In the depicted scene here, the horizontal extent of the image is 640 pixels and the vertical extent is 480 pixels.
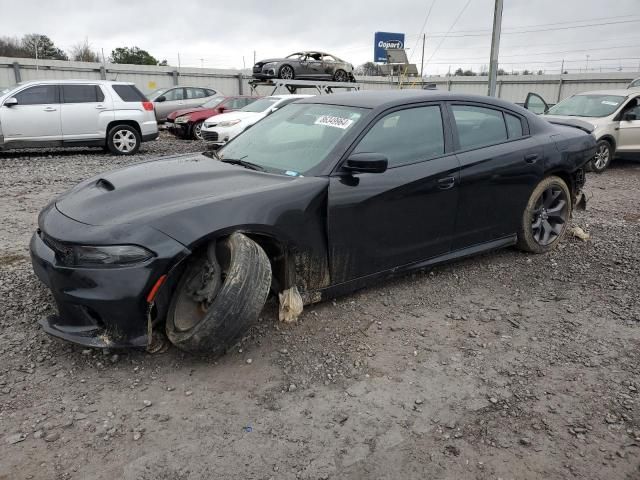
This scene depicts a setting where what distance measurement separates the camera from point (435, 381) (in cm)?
293

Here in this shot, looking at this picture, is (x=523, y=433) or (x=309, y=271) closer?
(x=523, y=433)

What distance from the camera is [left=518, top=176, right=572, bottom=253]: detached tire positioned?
4699mm

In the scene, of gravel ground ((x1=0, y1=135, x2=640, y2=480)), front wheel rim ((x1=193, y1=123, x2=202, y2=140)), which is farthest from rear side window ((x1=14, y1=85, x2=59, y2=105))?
gravel ground ((x1=0, y1=135, x2=640, y2=480))

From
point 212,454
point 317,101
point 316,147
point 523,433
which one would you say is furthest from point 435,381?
point 317,101

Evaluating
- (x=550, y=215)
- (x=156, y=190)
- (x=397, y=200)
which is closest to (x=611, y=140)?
→ (x=550, y=215)

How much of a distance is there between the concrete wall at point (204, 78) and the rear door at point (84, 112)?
45.1ft

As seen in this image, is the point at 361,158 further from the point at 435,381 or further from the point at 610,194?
the point at 610,194

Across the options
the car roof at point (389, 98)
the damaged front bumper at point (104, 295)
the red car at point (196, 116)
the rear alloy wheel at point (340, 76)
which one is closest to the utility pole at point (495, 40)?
the rear alloy wheel at point (340, 76)

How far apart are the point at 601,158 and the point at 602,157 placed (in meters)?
0.03

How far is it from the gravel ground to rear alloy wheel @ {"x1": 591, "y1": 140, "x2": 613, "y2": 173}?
270 inches

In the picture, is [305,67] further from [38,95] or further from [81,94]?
[38,95]

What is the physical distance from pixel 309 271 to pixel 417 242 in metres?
0.95

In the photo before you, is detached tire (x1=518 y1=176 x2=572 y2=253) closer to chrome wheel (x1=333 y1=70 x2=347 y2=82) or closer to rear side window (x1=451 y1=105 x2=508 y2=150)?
rear side window (x1=451 y1=105 x2=508 y2=150)

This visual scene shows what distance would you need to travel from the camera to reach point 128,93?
11.9m
